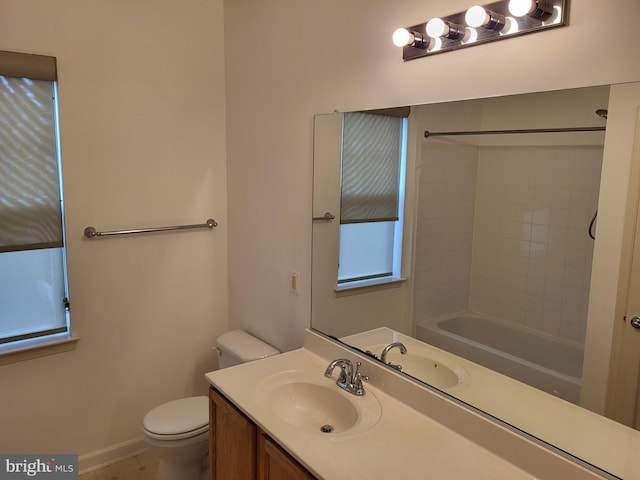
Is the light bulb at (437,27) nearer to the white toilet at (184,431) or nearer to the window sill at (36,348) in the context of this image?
the white toilet at (184,431)

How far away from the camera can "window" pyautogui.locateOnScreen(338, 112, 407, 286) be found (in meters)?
1.74

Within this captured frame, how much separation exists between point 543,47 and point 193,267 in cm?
206

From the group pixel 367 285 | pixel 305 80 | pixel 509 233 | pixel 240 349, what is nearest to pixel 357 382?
pixel 367 285

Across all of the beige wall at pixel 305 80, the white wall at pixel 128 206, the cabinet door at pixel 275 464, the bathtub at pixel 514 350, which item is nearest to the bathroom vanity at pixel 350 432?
the cabinet door at pixel 275 464

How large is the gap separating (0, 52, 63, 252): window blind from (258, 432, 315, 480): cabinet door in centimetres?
145

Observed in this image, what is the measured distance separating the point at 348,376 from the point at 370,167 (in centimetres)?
78

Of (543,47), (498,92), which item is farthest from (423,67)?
(543,47)

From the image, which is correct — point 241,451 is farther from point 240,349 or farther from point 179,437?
point 240,349

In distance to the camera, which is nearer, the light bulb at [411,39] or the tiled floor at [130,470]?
the light bulb at [411,39]

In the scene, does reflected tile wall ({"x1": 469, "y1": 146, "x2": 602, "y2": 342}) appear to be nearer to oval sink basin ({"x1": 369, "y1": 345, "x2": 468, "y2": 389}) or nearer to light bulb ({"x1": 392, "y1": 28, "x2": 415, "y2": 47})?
oval sink basin ({"x1": 369, "y1": 345, "x2": 468, "y2": 389})

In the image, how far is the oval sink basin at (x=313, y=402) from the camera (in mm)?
1639

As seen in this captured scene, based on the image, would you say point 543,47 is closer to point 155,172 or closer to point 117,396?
point 155,172

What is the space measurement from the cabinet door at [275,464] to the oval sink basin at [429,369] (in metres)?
0.50

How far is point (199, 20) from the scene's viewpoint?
8.43ft
